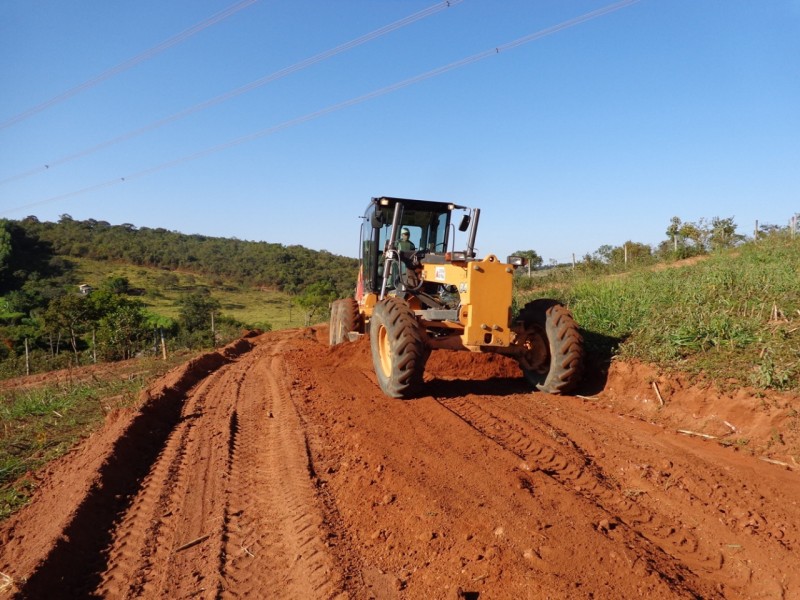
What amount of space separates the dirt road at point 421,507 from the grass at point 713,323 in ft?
1.46

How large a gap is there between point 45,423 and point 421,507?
6301 millimetres

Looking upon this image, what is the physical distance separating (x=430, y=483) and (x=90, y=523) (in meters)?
2.46

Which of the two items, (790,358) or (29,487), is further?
(790,358)

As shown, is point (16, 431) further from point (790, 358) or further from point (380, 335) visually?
point (790, 358)

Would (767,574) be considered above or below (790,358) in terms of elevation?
below

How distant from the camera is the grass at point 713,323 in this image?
231 inches

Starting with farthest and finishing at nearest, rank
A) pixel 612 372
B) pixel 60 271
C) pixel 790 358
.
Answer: pixel 60 271, pixel 612 372, pixel 790 358

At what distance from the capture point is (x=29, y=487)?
5.07 m

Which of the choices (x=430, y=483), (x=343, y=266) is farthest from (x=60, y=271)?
(x=430, y=483)

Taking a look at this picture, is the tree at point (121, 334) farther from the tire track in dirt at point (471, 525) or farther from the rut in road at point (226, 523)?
the tire track in dirt at point (471, 525)

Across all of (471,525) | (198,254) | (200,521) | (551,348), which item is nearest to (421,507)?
(471,525)

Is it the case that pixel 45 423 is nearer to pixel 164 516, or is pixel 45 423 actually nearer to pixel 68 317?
pixel 164 516

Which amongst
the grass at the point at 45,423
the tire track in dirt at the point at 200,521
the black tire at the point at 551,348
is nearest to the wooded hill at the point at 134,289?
the grass at the point at 45,423

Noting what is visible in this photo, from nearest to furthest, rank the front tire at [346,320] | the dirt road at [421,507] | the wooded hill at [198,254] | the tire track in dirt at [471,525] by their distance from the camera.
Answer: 1. the tire track in dirt at [471,525]
2. the dirt road at [421,507]
3. the front tire at [346,320]
4. the wooded hill at [198,254]
